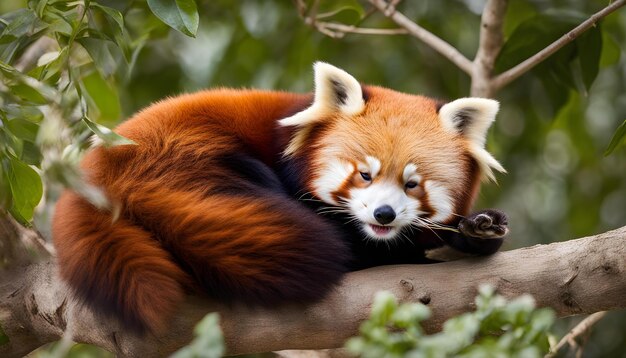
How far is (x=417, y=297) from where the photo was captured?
2.38 m

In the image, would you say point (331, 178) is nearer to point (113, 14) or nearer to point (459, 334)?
point (113, 14)

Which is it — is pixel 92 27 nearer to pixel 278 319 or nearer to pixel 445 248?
pixel 278 319

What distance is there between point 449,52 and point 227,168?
1.48 metres

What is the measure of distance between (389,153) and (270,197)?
0.49 m

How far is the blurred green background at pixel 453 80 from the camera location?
5.00 m

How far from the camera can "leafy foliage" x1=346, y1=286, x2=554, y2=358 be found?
1.31 metres

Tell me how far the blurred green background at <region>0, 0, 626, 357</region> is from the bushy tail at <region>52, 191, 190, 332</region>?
2.05m

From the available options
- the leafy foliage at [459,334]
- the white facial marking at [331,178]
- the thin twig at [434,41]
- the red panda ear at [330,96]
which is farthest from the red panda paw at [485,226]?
the thin twig at [434,41]

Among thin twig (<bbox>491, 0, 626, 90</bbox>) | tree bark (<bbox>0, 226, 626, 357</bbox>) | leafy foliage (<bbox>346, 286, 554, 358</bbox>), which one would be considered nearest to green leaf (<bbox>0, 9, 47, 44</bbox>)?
tree bark (<bbox>0, 226, 626, 357</bbox>)

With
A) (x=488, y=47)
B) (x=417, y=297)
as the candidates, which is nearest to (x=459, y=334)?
(x=417, y=297)

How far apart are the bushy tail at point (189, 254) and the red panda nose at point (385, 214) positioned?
26 cm

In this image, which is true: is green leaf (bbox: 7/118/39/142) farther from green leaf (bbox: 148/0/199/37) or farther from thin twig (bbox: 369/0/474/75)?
thin twig (bbox: 369/0/474/75)

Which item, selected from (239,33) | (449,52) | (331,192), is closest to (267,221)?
(331,192)

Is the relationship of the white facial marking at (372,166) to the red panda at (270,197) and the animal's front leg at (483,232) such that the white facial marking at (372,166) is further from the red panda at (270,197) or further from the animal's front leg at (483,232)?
the animal's front leg at (483,232)
